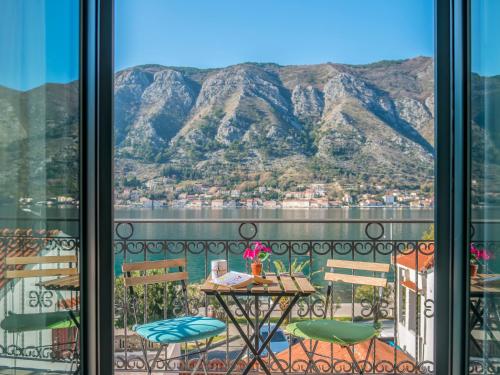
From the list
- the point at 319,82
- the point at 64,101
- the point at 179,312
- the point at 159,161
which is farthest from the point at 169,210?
the point at 64,101

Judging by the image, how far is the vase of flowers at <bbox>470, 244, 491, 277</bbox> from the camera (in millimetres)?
1589

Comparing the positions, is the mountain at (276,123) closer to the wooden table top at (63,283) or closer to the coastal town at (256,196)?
the coastal town at (256,196)

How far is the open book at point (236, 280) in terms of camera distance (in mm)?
2247

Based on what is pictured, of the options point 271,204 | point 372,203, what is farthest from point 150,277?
point 271,204

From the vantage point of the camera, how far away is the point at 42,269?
1.46 metres

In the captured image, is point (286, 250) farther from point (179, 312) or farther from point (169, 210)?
point (169, 210)

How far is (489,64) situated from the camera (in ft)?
5.03

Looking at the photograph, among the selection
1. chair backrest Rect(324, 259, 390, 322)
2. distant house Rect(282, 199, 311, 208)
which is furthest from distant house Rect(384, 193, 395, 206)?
chair backrest Rect(324, 259, 390, 322)

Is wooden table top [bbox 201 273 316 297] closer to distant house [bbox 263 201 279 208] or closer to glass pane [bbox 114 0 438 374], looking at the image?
glass pane [bbox 114 0 438 374]

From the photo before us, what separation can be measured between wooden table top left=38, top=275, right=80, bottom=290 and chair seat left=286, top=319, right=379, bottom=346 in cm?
123

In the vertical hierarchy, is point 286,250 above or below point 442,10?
below

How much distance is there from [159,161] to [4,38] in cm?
1874

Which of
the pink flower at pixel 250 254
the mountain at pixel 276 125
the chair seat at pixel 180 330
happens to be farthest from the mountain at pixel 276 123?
the chair seat at pixel 180 330

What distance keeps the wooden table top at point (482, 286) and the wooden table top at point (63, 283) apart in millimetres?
1671
